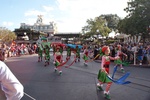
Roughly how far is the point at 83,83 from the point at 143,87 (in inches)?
101

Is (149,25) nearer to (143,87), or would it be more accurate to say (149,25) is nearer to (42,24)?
(143,87)

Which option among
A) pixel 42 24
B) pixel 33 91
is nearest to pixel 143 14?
pixel 33 91

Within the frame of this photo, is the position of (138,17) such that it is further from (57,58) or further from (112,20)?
(112,20)

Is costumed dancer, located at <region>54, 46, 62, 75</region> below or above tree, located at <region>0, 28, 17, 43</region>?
below

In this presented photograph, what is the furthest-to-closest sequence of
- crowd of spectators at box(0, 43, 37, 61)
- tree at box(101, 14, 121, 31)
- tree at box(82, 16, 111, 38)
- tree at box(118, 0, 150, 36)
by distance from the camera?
tree at box(101, 14, 121, 31) → tree at box(82, 16, 111, 38) → tree at box(118, 0, 150, 36) → crowd of spectators at box(0, 43, 37, 61)

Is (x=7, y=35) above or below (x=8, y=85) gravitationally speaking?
above

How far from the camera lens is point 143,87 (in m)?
9.85

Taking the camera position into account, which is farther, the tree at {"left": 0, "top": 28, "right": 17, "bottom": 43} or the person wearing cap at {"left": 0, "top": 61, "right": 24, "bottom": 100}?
the tree at {"left": 0, "top": 28, "right": 17, "bottom": 43}

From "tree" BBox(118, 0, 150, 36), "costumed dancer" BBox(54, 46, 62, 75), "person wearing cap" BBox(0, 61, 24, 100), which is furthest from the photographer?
"tree" BBox(118, 0, 150, 36)

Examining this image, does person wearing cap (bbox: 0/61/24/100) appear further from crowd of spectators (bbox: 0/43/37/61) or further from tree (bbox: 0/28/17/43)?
tree (bbox: 0/28/17/43)

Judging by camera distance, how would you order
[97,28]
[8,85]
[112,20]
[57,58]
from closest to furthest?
[8,85], [57,58], [97,28], [112,20]

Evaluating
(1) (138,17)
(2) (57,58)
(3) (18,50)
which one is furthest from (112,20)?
(2) (57,58)

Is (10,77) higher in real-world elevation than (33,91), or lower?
higher

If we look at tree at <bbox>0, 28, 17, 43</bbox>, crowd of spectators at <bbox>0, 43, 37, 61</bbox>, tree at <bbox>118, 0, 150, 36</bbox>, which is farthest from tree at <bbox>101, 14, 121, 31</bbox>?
crowd of spectators at <bbox>0, 43, 37, 61</bbox>
